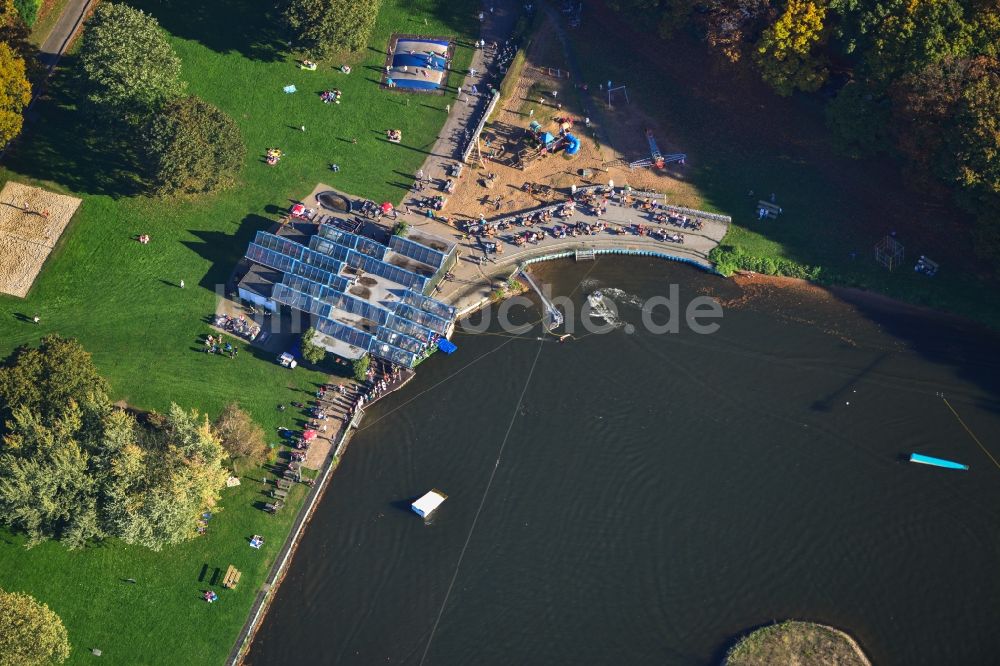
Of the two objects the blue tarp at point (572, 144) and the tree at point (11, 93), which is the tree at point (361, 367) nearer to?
the blue tarp at point (572, 144)

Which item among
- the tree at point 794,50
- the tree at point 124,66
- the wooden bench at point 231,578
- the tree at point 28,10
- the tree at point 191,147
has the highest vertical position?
the tree at point 794,50

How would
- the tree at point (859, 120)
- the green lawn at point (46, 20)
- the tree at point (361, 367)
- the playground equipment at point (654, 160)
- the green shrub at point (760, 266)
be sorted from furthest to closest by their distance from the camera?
the green lawn at point (46, 20) < the playground equipment at point (654, 160) < the green shrub at point (760, 266) < the tree at point (859, 120) < the tree at point (361, 367)

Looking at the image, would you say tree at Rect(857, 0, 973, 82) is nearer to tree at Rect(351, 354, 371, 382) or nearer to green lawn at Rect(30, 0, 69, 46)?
tree at Rect(351, 354, 371, 382)

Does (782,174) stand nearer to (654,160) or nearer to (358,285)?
(654,160)

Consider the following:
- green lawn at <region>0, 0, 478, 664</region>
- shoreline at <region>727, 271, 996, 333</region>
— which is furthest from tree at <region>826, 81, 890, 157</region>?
green lawn at <region>0, 0, 478, 664</region>

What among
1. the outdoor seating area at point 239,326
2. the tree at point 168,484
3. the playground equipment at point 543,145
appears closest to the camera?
the tree at point 168,484

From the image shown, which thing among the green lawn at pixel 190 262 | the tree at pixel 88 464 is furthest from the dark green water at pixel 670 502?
the tree at pixel 88 464

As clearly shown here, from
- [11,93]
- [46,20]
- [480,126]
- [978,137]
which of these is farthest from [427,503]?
[46,20]

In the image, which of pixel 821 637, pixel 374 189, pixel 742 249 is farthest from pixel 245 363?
pixel 821 637
